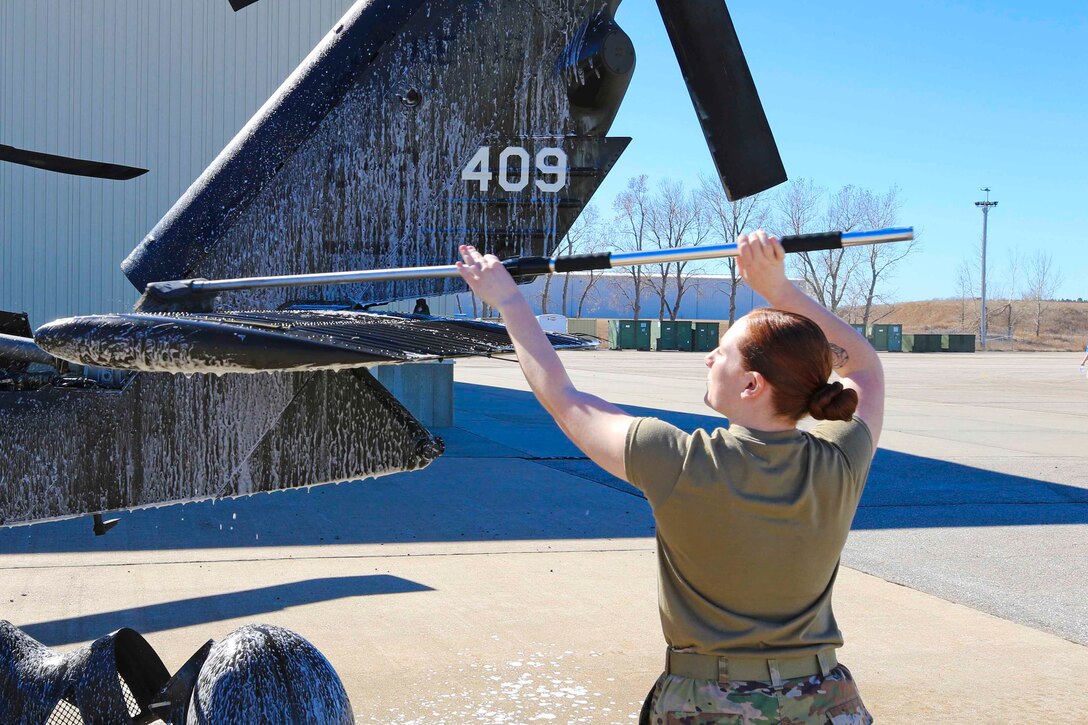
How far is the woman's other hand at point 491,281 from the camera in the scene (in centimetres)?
188

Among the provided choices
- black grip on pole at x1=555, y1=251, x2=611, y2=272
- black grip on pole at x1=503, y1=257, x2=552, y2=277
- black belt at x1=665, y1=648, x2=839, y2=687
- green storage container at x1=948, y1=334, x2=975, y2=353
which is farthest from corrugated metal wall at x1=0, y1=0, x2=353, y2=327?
green storage container at x1=948, y1=334, x2=975, y2=353

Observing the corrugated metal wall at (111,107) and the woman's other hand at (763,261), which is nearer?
the woman's other hand at (763,261)

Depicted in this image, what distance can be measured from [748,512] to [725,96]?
196 cm

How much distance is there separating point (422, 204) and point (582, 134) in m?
0.59

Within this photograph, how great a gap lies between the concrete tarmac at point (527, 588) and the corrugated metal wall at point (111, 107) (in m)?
5.93

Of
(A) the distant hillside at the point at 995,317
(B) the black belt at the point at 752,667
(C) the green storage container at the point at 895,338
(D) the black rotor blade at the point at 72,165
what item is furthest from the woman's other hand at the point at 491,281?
(A) the distant hillside at the point at 995,317

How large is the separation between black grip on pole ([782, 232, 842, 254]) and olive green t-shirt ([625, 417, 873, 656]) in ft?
1.12

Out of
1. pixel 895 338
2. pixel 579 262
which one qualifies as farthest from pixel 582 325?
pixel 579 262

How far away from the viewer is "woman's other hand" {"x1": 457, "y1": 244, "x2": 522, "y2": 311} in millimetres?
1876

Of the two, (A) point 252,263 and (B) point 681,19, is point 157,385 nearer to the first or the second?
(A) point 252,263

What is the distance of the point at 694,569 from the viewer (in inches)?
72.2

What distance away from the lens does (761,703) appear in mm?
1766

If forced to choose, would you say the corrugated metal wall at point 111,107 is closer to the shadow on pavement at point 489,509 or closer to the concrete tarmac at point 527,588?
the shadow on pavement at point 489,509

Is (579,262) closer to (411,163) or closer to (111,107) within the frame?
(411,163)
